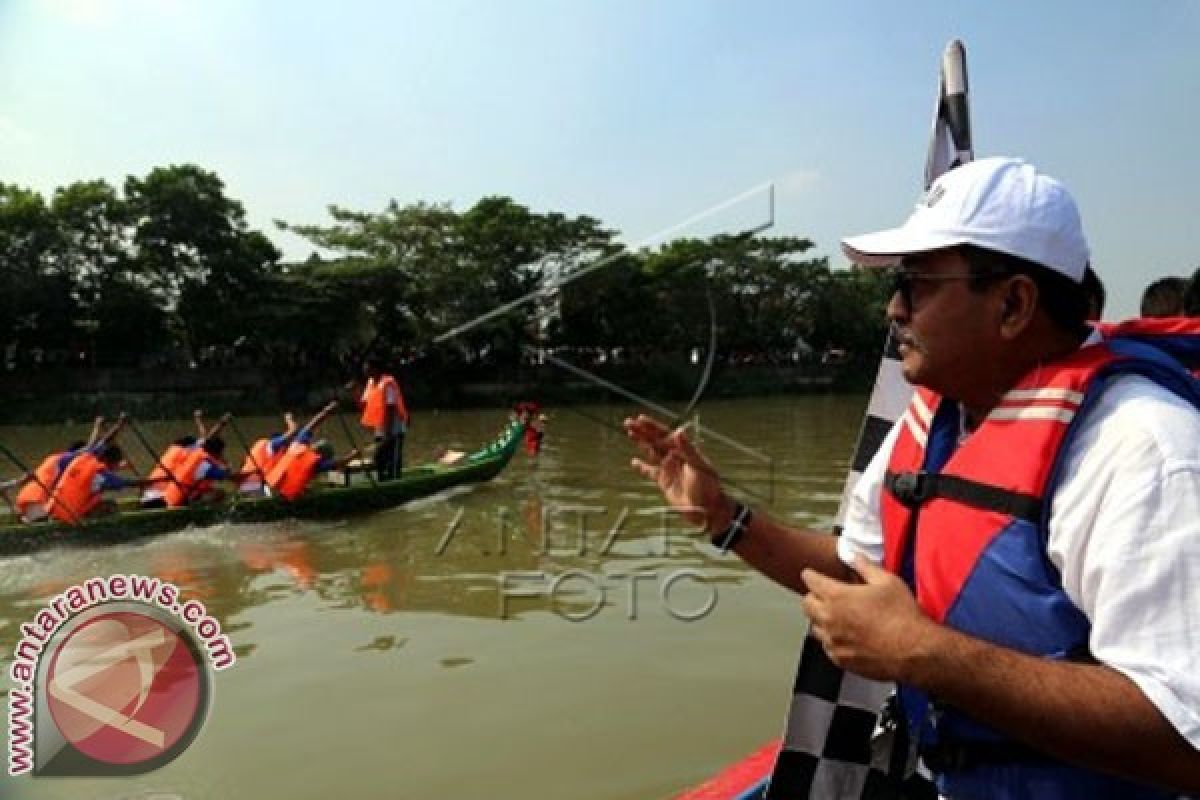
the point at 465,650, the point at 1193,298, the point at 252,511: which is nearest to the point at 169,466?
the point at 252,511

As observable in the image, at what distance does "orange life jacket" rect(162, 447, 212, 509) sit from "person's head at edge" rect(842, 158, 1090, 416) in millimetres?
9982

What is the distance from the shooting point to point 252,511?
10.5 metres

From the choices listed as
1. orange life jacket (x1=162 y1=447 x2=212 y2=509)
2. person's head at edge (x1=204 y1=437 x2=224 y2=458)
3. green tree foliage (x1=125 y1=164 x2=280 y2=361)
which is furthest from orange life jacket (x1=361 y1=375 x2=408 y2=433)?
green tree foliage (x1=125 y1=164 x2=280 y2=361)

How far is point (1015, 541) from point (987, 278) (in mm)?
451

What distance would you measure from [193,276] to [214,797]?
26863mm

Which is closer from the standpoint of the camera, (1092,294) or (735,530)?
(1092,294)

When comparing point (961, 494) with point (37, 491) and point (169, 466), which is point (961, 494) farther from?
point (169, 466)

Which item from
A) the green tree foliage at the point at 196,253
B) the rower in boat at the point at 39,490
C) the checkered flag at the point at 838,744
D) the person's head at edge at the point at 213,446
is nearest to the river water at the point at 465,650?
the rower in boat at the point at 39,490

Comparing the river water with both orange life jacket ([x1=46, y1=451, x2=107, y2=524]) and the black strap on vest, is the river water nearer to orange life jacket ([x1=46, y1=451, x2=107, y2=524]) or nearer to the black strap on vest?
orange life jacket ([x1=46, y1=451, x2=107, y2=524])

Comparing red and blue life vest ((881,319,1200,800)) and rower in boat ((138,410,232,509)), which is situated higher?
red and blue life vest ((881,319,1200,800))

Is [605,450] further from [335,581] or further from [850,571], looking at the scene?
[850,571]

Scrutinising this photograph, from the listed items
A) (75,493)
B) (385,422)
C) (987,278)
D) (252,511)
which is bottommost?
(252,511)

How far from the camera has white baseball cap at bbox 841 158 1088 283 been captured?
4.98 ft

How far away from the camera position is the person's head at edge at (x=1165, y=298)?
10.6 feet
